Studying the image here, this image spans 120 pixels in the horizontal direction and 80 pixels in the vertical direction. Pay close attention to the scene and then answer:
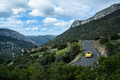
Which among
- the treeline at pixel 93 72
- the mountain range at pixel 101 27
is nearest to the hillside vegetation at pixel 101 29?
the mountain range at pixel 101 27

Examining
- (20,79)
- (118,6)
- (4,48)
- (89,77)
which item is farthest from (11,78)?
(4,48)

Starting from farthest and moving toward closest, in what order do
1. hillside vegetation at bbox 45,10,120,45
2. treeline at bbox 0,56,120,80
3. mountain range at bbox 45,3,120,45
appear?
mountain range at bbox 45,3,120,45, hillside vegetation at bbox 45,10,120,45, treeline at bbox 0,56,120,80

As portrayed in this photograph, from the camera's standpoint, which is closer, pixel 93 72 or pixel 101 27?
pixel 93 72

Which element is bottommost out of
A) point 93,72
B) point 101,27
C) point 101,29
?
point 93,72

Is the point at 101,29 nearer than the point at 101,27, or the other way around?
the point at 101,29

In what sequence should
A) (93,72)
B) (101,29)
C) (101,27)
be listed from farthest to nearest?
(101,27) → (101,29) → (93,72)

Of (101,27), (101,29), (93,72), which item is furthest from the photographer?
(101,27)

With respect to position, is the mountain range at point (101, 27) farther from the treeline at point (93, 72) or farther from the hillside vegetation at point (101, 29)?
the treeline at point (93, 72)

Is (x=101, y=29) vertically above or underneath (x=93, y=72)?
above

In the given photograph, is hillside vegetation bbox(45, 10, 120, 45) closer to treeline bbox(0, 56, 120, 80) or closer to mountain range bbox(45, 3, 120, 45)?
mountain range bbox(45, 3, 120, 45)

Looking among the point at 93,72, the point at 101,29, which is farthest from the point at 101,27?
the point at 93,72

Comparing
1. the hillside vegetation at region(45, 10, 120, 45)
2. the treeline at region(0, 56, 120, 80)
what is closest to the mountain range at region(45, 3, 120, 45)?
the hillside vegetation at region(45, 10, 120, 45)

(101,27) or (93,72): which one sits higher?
(101,27)

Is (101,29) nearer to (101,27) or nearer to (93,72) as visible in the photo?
(101,27)
